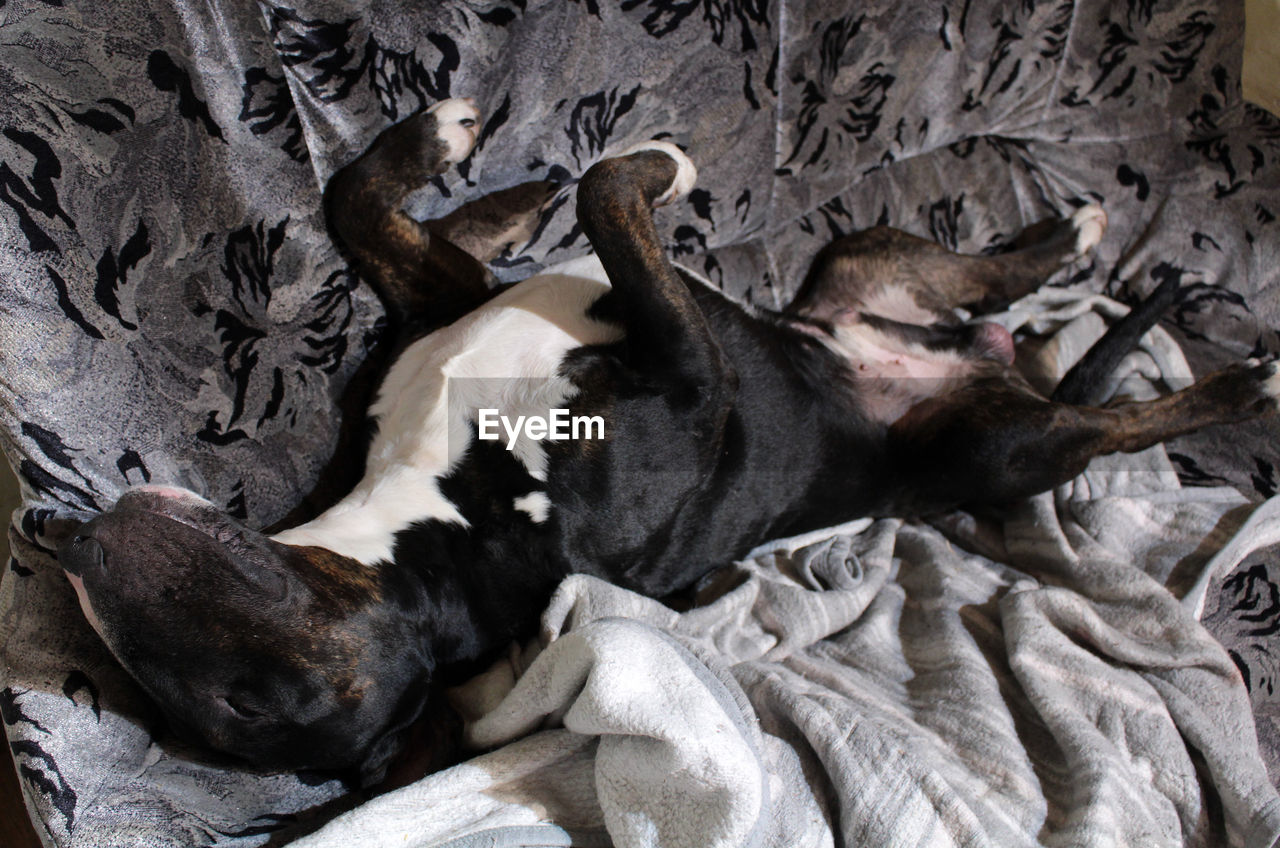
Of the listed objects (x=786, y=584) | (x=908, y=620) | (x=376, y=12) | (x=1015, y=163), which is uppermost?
(x=376, y=12)

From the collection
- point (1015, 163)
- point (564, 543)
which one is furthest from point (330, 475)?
point (1015, 163)

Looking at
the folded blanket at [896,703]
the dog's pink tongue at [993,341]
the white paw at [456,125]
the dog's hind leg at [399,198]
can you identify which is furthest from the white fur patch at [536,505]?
the dog's pink tongue at [993,341]

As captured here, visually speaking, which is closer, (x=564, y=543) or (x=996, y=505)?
(x=564, y=543)

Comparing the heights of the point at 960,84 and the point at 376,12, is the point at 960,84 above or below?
below

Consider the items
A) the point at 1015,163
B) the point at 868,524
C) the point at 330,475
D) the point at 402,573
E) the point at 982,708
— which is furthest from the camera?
the point at 1015,163

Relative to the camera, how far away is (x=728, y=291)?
2.74 m

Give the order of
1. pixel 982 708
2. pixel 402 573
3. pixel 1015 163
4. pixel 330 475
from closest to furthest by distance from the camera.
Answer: pixel 402 573, pixel 982 708, pixel 330 475, pixel 1015 163

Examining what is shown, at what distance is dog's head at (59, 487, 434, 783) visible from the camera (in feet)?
4.75

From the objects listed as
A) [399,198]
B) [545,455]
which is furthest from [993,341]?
[399,198]

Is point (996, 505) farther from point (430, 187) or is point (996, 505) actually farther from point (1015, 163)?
point (430, 187)

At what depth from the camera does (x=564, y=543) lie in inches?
75.9

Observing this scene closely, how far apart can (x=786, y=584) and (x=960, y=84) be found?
5.83 feet

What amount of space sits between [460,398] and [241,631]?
2.28ft

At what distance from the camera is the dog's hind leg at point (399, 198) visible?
193 centimetres
